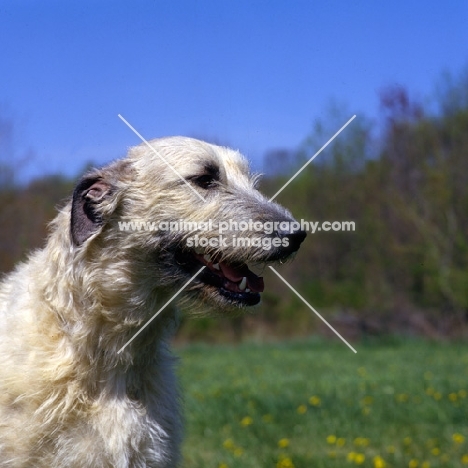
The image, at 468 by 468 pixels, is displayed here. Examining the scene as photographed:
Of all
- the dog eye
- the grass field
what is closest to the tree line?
the grass field

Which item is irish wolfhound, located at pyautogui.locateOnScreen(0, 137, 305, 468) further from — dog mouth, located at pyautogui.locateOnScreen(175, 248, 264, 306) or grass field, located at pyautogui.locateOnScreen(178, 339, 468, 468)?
grass field, located at pyautogui.locateOnScreen(178, 339, 468, 468)

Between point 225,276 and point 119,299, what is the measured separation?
0.54 meters

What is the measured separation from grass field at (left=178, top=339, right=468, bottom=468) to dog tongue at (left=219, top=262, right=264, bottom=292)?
2.36ft

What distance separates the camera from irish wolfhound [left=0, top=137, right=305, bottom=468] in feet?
10.1

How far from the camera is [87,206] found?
3.32 meters

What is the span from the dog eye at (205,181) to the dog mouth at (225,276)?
324mm

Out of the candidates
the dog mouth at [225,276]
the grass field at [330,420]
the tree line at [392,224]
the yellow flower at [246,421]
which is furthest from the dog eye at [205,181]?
the tree line at [392,224]

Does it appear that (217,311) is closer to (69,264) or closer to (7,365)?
(69,264)

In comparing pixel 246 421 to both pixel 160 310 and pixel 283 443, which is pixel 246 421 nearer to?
pixel 283 443

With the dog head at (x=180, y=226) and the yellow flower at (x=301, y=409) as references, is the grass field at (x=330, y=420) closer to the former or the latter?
the yellow flower at (x=301, y=409)

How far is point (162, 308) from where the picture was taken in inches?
134

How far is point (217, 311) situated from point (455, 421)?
3.59 metres

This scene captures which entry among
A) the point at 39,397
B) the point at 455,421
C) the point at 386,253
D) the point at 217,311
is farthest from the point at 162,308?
the point at 386,253

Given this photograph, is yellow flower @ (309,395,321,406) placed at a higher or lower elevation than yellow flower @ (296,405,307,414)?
lower
